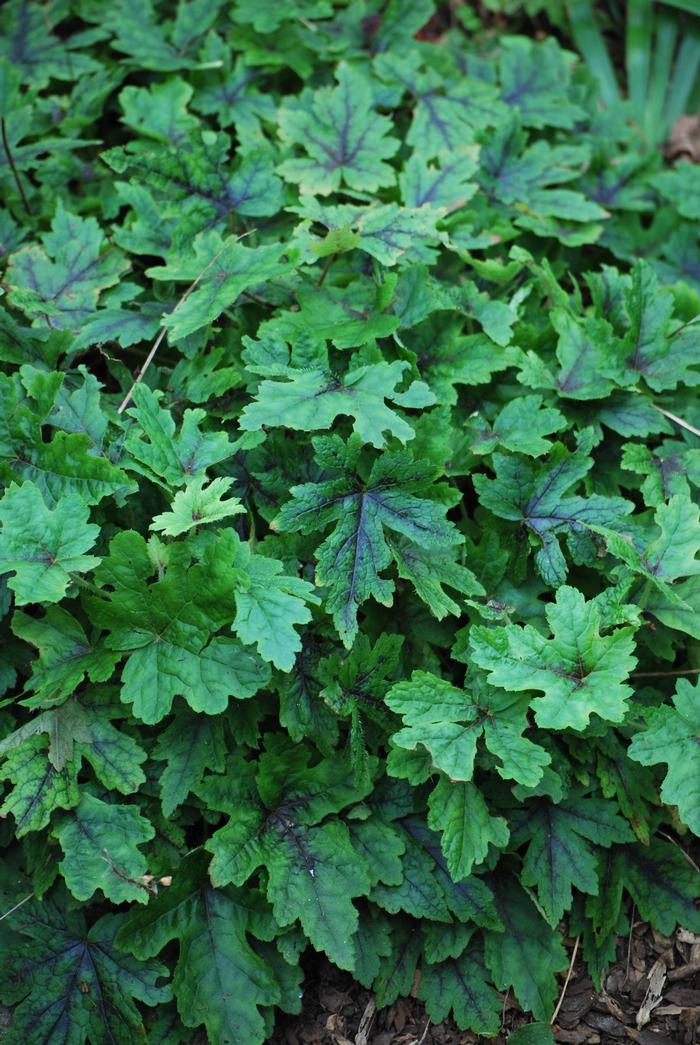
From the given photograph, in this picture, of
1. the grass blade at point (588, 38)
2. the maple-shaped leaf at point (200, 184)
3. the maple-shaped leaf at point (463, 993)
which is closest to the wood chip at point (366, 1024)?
the maple-shaped leaf at point (463, 993)

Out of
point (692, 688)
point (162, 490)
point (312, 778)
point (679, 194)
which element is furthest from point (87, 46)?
point (692, 688)

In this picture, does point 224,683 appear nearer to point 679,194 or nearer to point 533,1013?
point 533,1013

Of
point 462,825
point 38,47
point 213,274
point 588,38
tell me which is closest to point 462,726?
point 462,825

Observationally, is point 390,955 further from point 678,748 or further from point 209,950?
point 678,748

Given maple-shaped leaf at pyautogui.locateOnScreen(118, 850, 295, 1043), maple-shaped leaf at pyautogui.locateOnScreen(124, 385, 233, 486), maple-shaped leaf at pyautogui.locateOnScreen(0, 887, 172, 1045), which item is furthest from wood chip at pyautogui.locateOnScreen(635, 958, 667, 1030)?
maple-shaped leaf at pyautogui.locateOnScreen(124, 385, 233, 486)

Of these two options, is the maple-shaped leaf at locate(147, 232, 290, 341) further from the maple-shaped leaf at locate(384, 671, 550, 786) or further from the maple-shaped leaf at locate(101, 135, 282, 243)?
the maple-shaped leaf at locate(384, 671, 550, 786)

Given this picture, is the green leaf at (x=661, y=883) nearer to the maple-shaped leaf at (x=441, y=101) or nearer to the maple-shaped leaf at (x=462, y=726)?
the maple-shaped leaf at (x=462, y=726)
